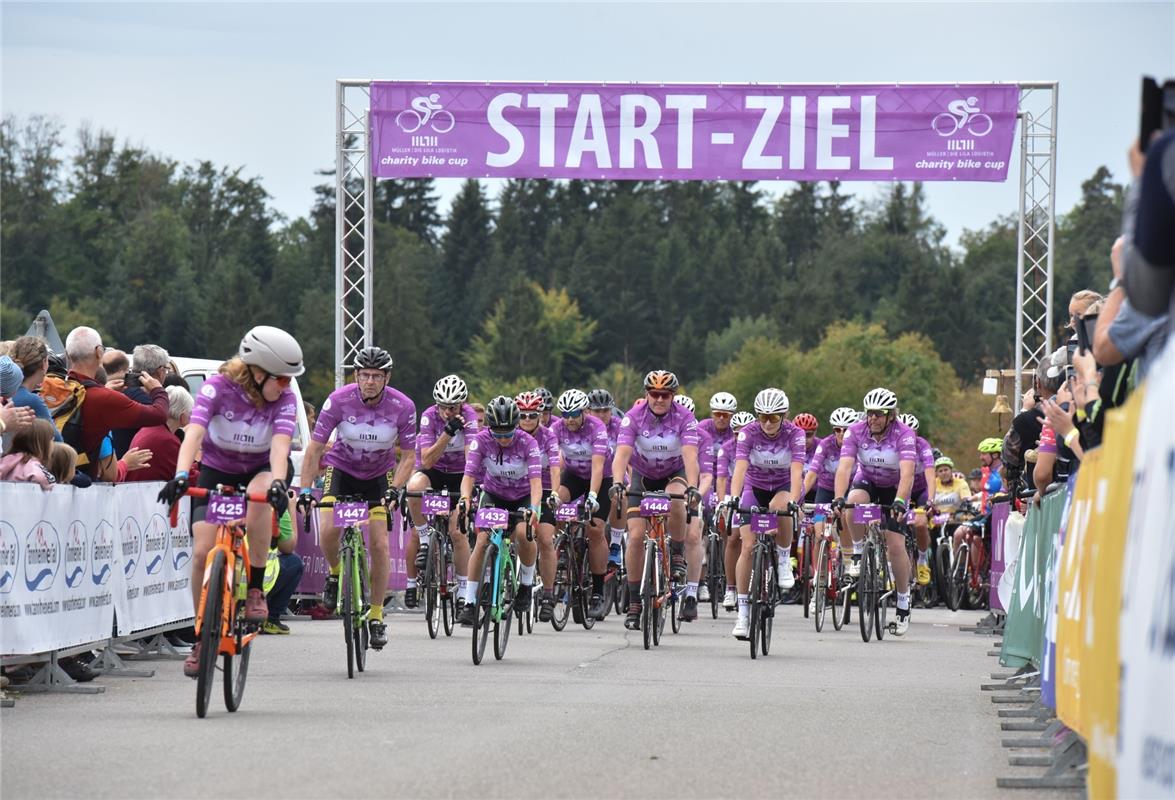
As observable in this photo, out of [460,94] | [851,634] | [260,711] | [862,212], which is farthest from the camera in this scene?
[862,212]

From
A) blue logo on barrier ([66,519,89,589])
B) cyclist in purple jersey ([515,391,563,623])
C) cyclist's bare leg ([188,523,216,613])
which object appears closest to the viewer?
cyclist's bare leg ([188,523,216,613])

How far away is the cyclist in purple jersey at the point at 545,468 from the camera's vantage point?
1636 centimetres

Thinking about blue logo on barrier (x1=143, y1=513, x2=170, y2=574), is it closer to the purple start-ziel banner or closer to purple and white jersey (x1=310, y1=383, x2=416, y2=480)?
purple and white jersey (x1=310, y1=383, x2=416, y2=480)

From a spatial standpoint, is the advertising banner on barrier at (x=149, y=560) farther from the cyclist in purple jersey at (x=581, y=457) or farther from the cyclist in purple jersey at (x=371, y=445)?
the cyclist in purple jersey at (x=581, y=457)

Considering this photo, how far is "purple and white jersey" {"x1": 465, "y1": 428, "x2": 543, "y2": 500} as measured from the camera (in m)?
15.3

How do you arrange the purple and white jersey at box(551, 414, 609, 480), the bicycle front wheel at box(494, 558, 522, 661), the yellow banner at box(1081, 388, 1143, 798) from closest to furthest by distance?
the yellow banner at box(1081, 388, 1143, 798), the bicycle front wheel at box(494, 558, 522, 661), the purple and white jersey at box(551, 414, 609, 480)

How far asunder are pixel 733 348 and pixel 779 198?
17.3 metres

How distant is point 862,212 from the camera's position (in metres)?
139

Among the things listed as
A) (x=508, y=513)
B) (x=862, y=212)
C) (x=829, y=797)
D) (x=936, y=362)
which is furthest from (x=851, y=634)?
(x=862, y=212)

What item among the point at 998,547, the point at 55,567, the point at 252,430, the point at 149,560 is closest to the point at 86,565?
the point at 55,567

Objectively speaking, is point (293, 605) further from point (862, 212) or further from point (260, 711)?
point (862, 212)

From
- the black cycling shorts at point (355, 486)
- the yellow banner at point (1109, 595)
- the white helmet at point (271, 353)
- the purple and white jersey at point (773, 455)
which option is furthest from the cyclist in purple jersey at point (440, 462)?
the yellow banner at point (1109, 595)

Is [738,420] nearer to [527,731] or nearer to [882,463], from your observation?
[882,463]

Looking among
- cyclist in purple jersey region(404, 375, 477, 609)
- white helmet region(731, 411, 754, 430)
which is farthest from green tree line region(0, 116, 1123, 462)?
cyclist in purple jersey region(404, 375, 477, 609)
